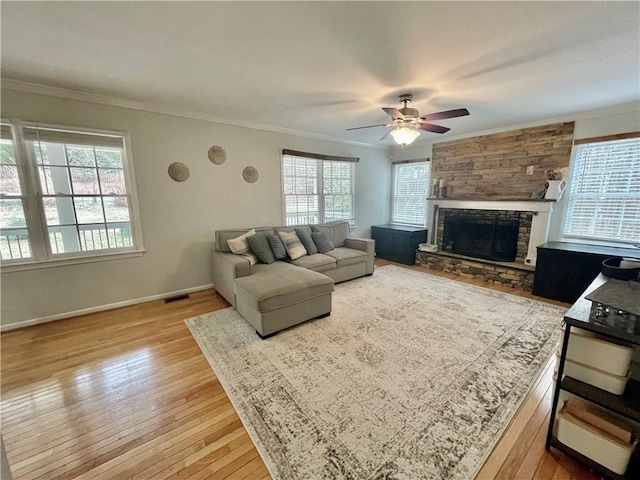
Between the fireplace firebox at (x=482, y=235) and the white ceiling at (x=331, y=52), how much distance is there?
6.13ft

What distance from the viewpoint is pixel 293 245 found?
3.93 metres

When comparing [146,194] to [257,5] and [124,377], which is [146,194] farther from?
[257,5]

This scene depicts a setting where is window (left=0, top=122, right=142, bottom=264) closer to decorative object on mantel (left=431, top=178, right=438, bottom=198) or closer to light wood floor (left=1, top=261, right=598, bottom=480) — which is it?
light wood floor (left=1, top=261, right=598, bottom=480)

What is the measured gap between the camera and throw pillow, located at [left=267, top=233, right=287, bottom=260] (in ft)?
12.3

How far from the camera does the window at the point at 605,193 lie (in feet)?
11.1

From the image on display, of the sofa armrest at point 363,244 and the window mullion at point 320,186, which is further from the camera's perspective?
the window mullion at point 320,186

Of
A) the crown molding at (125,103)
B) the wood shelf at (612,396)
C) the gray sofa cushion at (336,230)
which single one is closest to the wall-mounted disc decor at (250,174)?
the crown molding at (125,103)

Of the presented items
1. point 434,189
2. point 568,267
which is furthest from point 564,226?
point 434,189

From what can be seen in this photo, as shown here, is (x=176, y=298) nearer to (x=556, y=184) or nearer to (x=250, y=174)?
(x=250, y=174)

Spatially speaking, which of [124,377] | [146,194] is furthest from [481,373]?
[146,194]

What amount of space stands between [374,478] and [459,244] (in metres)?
4.48

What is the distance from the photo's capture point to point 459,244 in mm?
4949

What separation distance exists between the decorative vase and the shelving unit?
3.16 meters

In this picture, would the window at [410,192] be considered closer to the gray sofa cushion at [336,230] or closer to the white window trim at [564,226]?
the gray sofa cushion at [336,230]
